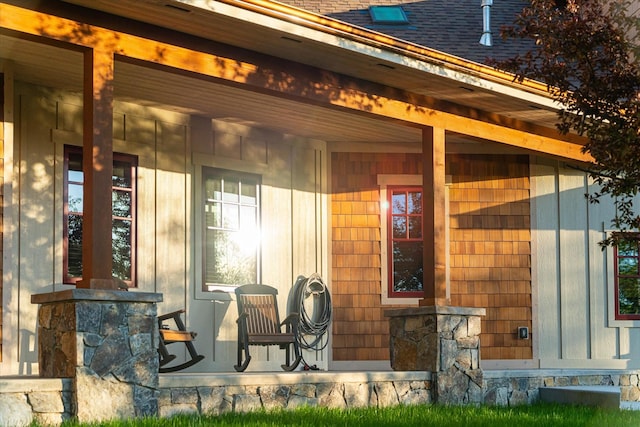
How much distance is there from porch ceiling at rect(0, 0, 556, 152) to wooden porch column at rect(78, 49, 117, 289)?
0.46m

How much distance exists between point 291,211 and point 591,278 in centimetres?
381

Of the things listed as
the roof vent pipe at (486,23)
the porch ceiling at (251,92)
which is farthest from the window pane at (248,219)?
the roof vent pipe at (486,23)

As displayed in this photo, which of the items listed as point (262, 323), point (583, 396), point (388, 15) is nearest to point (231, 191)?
point (262, 323)

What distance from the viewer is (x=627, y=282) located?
487 inches

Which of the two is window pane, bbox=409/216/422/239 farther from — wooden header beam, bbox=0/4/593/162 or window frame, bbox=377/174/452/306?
wooden header beam, bbox=0/4/593/162

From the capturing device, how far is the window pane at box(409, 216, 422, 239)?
38.5 feet

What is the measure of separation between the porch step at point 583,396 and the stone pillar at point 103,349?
445cm

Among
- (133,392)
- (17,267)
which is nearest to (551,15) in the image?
(133,392)

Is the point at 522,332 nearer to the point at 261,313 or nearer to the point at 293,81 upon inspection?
the point at 261,313

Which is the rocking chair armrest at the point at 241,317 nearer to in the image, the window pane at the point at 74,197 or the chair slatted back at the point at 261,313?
the chair slatted back at the point at 261,313

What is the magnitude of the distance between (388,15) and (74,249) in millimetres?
5638

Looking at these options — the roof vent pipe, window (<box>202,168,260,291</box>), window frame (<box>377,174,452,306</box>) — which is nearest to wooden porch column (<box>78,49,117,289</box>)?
window (<box>202,168,260,291</box>)

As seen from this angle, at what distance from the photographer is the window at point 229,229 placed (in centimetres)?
1042

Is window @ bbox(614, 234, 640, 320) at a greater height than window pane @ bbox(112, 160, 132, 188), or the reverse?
window pane @ bbox(112, 160, 132, 188)
